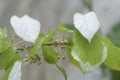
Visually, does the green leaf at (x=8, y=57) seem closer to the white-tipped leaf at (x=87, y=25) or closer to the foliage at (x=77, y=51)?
the foliage at (x=77, y=51)

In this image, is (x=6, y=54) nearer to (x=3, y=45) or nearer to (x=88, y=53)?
(x=3, y=45)

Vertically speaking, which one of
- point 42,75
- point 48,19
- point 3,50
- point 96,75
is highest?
point 3,50

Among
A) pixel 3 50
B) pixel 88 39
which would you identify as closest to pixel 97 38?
pixel 88 39

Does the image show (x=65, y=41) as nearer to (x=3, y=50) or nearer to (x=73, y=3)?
(x=3, y=50)

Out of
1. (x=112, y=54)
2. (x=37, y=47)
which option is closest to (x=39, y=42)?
(x=37, y=47)

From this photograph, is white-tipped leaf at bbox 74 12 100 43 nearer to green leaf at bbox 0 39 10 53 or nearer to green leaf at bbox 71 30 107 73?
green leaf at bbox 71 30 107 73

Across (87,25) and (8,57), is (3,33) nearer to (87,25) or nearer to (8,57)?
(8,57)

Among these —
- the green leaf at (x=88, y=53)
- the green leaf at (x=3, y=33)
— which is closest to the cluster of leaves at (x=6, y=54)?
the green leaf at (x=3, y=33)
